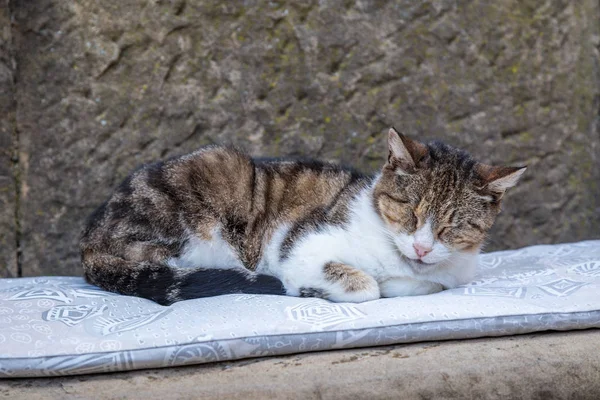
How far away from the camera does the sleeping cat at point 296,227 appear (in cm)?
254

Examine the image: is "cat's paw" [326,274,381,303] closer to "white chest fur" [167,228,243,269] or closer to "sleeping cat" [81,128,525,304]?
"sleeping cat" [81,128,525,304]

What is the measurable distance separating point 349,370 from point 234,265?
36.7 inches

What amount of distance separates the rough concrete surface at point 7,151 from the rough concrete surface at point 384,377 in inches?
67.6

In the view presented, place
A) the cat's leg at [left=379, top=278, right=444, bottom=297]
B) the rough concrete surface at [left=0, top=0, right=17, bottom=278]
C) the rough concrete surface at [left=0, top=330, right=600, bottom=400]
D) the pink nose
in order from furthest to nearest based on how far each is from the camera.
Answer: the rough concrete surface at [left=0, top=0, right=17, bottom=278] → the cat's leg at [left=379, top=278, right=444, bottom=297] → the pink nose → the rough concrete surface at [left=0, top=330, right=600, bottom=400]

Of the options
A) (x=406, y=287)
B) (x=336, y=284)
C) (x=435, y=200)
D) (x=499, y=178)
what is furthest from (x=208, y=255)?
(x=499, y=178)

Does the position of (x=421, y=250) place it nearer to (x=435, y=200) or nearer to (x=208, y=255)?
(x=435, y=200)

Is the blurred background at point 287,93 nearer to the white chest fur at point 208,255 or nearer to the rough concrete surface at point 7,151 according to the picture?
the rough concrete surface at point 7,151

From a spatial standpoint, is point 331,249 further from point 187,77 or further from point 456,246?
point 187,77

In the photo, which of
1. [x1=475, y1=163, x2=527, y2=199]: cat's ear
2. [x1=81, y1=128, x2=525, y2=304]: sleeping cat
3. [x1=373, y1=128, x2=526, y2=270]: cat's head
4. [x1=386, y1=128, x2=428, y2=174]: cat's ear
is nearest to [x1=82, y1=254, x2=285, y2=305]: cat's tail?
[x1=81, y1=128, x2=525, y2=304]: sleeping cat

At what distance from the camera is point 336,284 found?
8.21 feet

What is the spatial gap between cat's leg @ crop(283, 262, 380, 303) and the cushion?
0.08m

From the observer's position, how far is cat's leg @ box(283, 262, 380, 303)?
2.48 meters

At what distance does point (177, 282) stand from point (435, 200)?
3.32 ft

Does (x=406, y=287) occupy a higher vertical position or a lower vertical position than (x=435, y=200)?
lower
